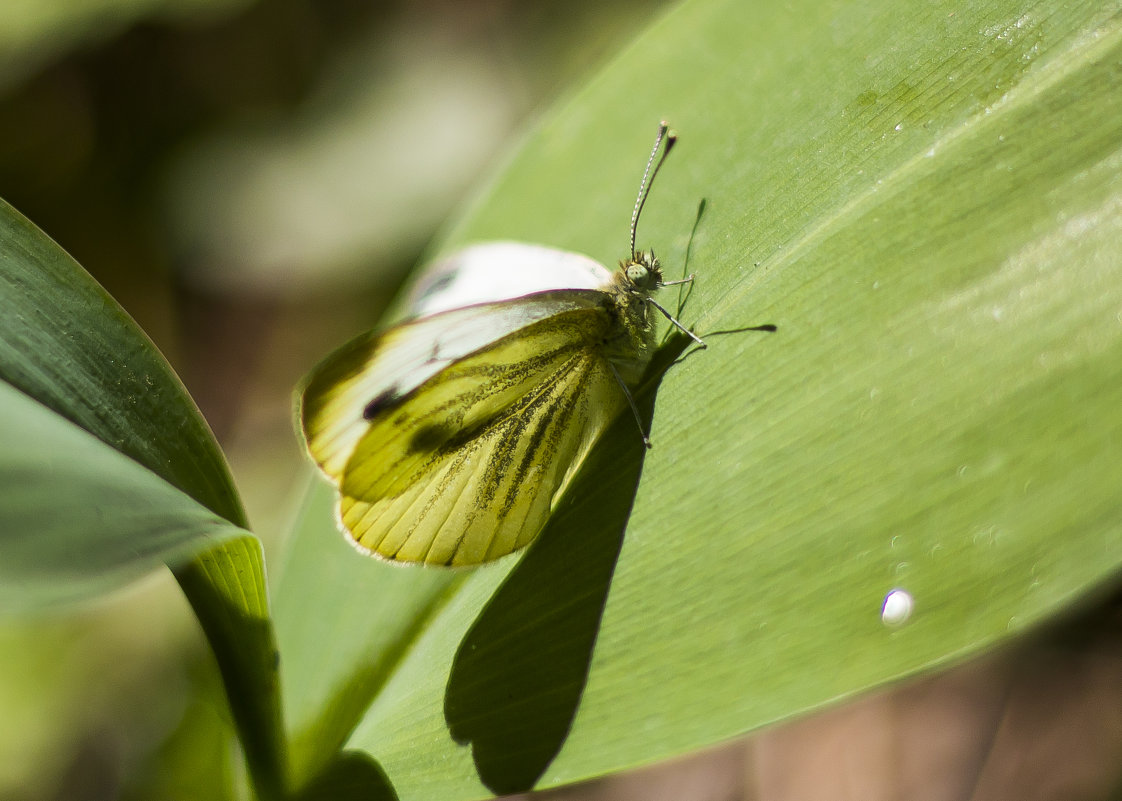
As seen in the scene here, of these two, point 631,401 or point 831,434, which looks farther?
point 631,401

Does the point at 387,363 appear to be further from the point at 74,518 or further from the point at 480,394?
the point at 74,518

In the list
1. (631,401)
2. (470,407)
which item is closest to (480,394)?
(470,407)

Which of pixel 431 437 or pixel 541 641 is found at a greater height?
pixel 431 437

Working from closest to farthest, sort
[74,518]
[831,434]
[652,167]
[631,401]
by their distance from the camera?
[74,518] < [831,434] < [631,401] < [652,167]

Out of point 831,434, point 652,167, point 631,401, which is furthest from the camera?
point 652,167

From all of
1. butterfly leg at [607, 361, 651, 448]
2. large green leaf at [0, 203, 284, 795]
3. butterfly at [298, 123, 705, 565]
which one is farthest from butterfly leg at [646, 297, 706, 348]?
large green leaf at [0, 203, 284, 795]

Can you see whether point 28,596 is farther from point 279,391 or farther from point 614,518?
point 279,391

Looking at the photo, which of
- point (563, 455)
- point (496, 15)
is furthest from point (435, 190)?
point (563, 455)

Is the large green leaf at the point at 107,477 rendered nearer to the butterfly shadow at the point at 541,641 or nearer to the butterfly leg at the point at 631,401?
the butterfly shadow at the point at 541,641
